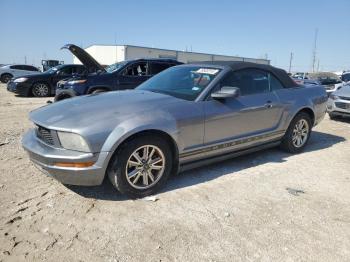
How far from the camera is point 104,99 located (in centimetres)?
417

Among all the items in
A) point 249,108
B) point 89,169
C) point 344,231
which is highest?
point 249,108

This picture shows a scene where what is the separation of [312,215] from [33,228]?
9.14 ft

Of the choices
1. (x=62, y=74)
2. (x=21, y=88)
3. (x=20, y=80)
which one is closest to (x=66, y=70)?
(x=62, y=74)

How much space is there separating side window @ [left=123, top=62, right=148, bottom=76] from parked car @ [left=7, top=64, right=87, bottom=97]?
4.81 metres

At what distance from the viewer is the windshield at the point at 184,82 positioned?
14.3 ft

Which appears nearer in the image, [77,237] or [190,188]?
[77,237]

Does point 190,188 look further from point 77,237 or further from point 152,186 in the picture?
point 77,237

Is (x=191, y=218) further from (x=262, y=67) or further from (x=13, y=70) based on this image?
(x=13, y=70)

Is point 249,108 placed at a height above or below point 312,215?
above

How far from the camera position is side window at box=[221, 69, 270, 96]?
460 centimetres

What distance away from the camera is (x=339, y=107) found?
361 inches

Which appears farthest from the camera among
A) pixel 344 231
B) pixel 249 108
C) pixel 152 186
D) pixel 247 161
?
pixel 247 161

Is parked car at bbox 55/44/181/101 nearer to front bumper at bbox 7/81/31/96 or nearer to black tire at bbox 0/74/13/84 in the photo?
front bumper at bbox 7/81/31/96

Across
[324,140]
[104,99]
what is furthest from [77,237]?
[324,140]
